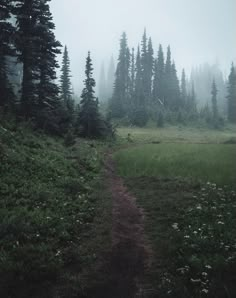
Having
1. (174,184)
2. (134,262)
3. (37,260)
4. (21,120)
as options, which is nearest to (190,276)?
(134,262)

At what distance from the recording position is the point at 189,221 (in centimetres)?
1155

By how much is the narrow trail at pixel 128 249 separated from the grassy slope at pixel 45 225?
18.6 inches

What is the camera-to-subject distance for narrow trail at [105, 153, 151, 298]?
24.6ft

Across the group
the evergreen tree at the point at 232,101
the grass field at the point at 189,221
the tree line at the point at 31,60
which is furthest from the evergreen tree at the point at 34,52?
the evergreen tree at the point at 232,101

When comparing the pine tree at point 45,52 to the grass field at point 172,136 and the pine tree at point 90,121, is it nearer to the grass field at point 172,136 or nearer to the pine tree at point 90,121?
the pine tree at point 90,121

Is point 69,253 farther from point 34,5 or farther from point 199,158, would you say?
point 34,5

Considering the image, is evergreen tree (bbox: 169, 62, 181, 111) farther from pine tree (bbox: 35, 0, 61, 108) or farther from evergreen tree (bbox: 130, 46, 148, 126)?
pine tree (bbox: 35, 0, 61, 108)

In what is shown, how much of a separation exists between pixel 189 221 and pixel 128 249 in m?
3.00

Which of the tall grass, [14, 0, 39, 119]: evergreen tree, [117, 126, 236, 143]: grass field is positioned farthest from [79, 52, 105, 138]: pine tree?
the tall grass

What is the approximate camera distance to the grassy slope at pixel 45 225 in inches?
296

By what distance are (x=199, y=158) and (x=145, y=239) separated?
15.5 metres

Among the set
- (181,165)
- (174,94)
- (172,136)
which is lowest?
(181,165)

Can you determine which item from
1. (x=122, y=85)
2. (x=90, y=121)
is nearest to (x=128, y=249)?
(x=90, y=121)

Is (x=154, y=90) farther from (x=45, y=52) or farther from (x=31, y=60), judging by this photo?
(x=31, y=60)
